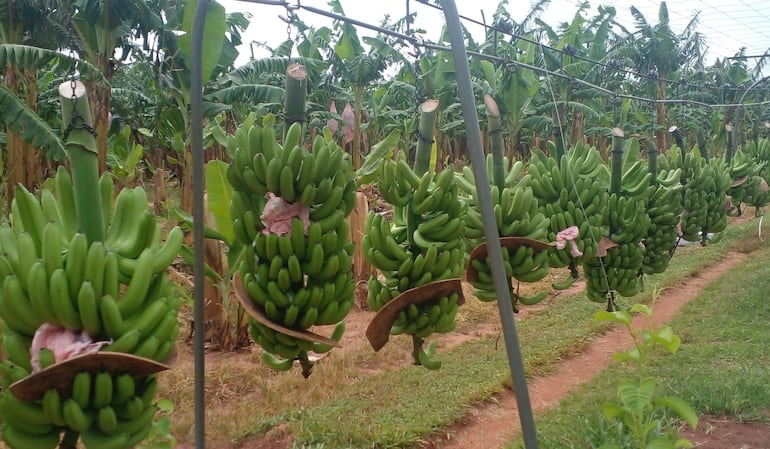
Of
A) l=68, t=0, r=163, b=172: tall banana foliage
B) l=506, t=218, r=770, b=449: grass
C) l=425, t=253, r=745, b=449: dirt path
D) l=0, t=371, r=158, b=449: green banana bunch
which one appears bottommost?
l=425, t=253, r=745, b=449: dirt path

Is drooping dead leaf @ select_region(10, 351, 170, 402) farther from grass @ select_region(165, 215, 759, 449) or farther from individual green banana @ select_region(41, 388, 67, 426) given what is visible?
grass @ select_region(165, 215, 759, 449)

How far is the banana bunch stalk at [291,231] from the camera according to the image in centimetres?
123

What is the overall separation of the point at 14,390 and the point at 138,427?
0.72 ft

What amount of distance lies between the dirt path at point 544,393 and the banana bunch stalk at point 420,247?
223 centimetres

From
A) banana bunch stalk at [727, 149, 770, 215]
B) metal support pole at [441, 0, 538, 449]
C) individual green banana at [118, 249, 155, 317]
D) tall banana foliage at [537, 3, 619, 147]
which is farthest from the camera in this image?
tall banana foliage at [537, 3, 619, 147]

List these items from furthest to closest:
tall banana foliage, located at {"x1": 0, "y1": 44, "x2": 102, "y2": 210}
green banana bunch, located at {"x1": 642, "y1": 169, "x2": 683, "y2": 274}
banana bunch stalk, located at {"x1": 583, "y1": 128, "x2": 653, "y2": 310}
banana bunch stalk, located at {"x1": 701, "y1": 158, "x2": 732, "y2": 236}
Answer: tall banana foliage, located at {"x1": 0, "y1": 44, "x2": 102, "y2": 210}
banana bunch stalk, located at {"x1": 701, "y1": 158, "x2": 732, "y2": 236}
green banana bunch, located at {"x1": 642, "y1": 169, "x2": 683, "y2": 274}
banana bunch stalk, located at {"x1": 583, "y1": 128, "x2": 653, "y2": 310}

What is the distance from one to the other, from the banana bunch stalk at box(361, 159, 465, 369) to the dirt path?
223 centimetres

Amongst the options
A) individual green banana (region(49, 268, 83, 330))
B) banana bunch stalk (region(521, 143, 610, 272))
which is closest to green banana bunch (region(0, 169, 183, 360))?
individual green banana (region(49, 268, 83, 330))

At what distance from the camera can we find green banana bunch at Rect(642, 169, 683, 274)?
2.66 meters

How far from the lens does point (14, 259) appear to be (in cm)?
96

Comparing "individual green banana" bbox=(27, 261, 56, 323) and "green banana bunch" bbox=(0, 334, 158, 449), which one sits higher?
"individual green banana" bbox=(27, 261, 56, 323)

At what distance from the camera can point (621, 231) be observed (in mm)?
2350

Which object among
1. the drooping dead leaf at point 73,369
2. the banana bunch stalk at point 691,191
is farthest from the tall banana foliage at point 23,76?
the banana bunch stalk at point 691,191

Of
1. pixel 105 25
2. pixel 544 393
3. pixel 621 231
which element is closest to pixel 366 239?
pixel 621 231
